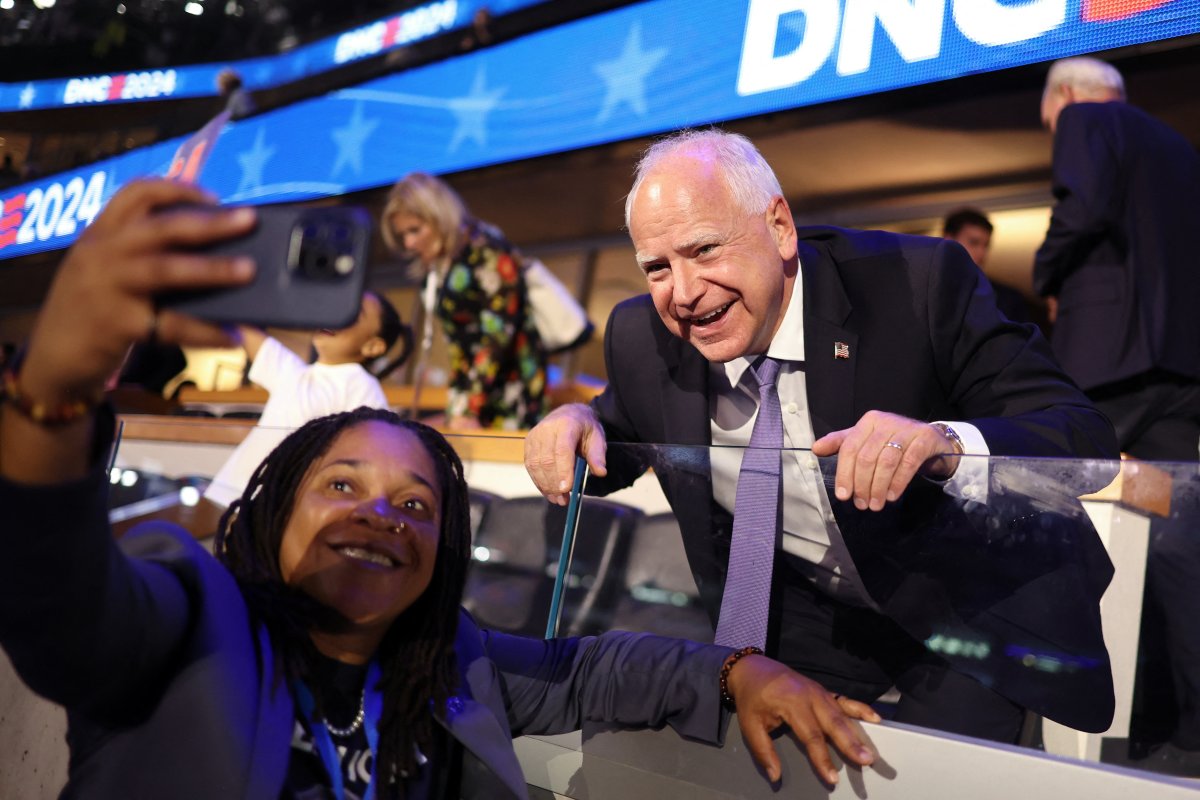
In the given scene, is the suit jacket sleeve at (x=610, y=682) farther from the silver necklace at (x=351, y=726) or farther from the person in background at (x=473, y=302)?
the person in background at (x=473, y=302)

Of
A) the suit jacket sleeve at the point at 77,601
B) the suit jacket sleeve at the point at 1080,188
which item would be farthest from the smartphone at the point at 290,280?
the suit jacket sleeve at the point at 1080,188

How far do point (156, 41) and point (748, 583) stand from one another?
786cm

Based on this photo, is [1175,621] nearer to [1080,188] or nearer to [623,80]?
[1080,188]

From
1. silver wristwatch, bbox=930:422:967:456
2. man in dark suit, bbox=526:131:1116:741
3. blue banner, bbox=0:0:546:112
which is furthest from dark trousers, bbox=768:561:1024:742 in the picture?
blue banner, bbox=0:0:546:112

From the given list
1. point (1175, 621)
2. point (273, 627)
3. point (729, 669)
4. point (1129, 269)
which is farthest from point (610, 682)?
point (1129, 269)

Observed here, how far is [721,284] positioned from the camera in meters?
1.67

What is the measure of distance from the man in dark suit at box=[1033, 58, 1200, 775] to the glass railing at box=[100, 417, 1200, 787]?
1.47 m

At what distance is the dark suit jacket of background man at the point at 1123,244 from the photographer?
8.19 ft

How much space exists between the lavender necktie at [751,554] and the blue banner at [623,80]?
2.40 meters

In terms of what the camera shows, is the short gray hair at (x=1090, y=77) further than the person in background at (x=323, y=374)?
No

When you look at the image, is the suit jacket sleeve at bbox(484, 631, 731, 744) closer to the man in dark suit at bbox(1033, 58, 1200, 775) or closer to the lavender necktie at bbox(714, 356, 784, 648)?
the lavender necktie at bbox(714, 356, 784, 648)

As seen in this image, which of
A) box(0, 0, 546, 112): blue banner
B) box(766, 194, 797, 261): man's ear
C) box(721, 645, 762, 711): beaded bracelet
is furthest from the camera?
box(0, 0, 546, 112): blue banner

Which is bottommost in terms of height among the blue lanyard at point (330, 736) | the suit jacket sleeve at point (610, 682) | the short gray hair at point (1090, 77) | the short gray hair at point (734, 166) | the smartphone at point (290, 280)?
the blue lanyard at point (330, 736)

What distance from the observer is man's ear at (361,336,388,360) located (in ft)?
10.9
